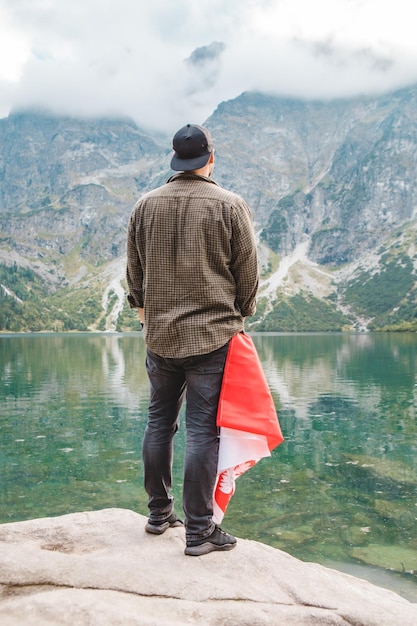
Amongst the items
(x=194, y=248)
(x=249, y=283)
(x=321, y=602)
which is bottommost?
(x=321, y=602)

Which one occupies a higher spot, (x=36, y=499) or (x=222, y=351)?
(x=222, y=351)

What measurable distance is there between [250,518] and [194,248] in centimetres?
1024

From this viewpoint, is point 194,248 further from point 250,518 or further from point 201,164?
point 250,518

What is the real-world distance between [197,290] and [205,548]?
262 centimetres

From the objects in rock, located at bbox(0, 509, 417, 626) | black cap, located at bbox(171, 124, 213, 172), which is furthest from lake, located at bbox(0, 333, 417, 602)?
black cap, located at bbox(171, 124, 213, 172)

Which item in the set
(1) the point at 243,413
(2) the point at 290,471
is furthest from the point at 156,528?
(2) the point at 290,471

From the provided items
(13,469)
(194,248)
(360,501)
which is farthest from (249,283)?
(13,469)

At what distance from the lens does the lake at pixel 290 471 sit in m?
12.5

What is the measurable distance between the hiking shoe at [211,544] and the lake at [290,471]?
6.08m

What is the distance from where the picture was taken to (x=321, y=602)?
15.4ft

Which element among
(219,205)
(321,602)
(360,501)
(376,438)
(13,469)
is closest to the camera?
(321,602)

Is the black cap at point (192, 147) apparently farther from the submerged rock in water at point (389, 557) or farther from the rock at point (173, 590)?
the submerged rock in water at point (389, 557)

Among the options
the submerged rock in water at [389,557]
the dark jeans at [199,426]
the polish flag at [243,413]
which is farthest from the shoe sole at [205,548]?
the submerged rock in water at [389,557]

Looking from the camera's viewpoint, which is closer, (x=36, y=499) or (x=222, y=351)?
(x=222, y=351)
